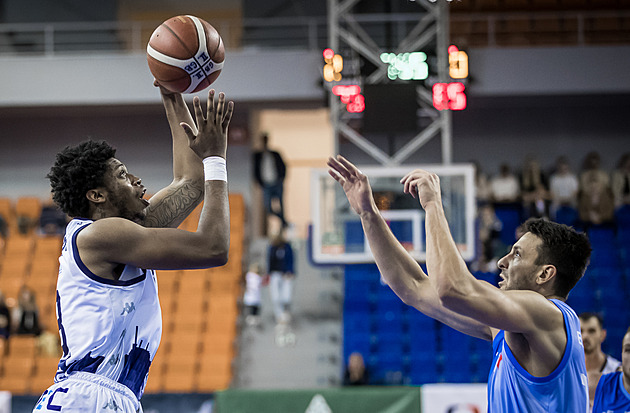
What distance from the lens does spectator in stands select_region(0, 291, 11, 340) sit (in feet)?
35.8

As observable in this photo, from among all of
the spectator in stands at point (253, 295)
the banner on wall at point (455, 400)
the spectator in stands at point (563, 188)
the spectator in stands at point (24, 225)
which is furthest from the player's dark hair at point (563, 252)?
the spectator in stands at point (24, 225)

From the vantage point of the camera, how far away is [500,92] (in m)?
12.4

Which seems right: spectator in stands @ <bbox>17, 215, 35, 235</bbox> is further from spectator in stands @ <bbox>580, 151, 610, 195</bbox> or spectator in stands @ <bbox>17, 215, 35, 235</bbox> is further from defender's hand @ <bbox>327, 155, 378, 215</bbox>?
defender's hand @ <bbox>327, 155, 378, 215</bbox>

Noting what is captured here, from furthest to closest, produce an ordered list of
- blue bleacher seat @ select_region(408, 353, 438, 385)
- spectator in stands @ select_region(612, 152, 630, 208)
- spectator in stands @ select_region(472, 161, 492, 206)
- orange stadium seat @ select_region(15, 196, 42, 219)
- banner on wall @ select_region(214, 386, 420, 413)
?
orange stadium seat @ select_region(15, 196, 42, 219) → spectator in stands @ select_region(612, 152, 630, 208) → spectator in stands @ select_region(472, 161, 492, 206) → blue bleacher seat @ select_region(408, 353, 438, 385) → banner on wall @ select_region(214, 386, 420, 413)

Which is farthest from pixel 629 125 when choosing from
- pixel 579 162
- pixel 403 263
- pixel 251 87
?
pixel 403 263

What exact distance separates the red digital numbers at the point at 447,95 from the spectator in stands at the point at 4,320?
23.6ft

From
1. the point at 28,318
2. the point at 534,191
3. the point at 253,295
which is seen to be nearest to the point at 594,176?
the point at 534,191

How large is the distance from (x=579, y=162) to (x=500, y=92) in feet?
11.5

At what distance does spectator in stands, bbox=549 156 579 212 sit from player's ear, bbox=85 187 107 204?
36.0ft

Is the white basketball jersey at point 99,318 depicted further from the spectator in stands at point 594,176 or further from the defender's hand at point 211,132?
the spectator in stands at point 594,176

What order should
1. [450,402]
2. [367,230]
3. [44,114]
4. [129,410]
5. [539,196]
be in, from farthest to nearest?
[44,114] < [539,196] < [450,402] < [367,230] < [129,410]

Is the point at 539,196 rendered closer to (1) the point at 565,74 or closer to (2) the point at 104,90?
(1) the point at 565,74

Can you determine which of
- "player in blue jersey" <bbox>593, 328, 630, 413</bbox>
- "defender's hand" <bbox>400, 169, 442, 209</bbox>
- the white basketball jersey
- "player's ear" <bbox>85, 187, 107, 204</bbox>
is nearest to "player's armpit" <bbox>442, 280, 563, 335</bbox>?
"defender's hand" <bbox>400, 169, 442, 209</bbox>

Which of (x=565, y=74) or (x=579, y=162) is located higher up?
(x=565, y=74)
